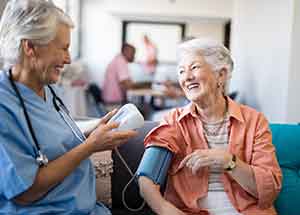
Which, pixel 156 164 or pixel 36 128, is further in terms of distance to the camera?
pixel 156 164

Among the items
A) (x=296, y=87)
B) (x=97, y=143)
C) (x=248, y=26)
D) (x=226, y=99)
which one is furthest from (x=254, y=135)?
(x=248, y=26)

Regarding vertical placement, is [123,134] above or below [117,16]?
below

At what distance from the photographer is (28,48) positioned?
1.29 metres

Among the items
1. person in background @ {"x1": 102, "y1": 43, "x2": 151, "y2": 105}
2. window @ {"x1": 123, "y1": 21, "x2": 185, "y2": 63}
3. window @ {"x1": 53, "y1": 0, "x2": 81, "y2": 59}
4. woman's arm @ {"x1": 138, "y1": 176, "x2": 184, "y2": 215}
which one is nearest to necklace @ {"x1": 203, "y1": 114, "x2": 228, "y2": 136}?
woman's arm @ {"x1": 138, "y1": 176, "x2": 184, "y2": 215}

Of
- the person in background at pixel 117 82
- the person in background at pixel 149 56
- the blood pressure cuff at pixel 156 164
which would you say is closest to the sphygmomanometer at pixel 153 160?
the blood pressure cuff at pixel 156 164

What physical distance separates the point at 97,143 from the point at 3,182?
279mm

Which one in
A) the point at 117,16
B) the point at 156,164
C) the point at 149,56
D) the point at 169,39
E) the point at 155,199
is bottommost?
the point at 155,199

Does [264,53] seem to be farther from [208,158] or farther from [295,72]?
[208,158]

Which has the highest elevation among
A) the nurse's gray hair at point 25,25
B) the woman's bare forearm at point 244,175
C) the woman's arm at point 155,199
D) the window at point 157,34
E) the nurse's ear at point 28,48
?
the window at point 157,34

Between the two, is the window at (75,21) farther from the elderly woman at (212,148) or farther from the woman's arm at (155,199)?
the woman's arm at (155,199)

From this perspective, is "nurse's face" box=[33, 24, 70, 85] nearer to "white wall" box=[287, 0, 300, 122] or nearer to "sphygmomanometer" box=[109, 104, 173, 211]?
"sphygmomanometer" box=[109, 104, 173, 211]

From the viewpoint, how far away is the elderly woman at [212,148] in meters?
1.54

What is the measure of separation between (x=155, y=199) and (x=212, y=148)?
0.93ft

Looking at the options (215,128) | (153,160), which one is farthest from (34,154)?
(215,128)
